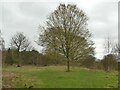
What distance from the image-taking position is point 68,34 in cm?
3906

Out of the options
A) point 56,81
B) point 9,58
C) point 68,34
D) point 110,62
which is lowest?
point 56,81

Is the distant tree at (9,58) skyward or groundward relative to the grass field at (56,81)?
skyward

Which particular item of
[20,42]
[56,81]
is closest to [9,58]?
[20,42]

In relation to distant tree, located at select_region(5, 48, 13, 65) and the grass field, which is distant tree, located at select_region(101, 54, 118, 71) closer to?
the grass field

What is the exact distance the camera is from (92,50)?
135ft

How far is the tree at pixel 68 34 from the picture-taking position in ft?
127

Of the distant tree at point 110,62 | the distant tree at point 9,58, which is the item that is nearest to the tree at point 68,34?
the distant tree at point 110,62

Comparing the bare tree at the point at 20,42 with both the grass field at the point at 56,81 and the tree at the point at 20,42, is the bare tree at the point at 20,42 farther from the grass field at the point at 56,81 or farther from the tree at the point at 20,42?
the grass field at the point at 56,81

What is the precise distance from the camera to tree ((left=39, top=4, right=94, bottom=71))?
1522 inches

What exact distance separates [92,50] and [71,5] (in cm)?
739

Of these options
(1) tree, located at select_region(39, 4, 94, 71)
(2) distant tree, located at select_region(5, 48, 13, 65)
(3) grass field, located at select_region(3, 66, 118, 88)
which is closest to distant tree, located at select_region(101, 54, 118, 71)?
(1) tree, located at select_region(39, 4, 94, 71)

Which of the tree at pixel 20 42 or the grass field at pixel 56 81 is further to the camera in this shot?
the tree at pixel 20 42

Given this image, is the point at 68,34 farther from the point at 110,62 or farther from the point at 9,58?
the point at 9,58

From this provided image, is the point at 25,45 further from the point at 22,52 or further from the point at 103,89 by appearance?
the point at 103,89
